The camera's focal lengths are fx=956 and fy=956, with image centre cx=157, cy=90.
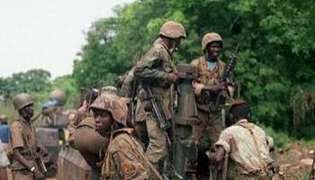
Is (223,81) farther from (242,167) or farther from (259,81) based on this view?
(259,81)

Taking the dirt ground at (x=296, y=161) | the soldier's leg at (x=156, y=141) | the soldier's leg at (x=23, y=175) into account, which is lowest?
the dirt ground at (x=296, y=161)

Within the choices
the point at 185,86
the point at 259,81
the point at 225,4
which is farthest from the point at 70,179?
the point at 225,4

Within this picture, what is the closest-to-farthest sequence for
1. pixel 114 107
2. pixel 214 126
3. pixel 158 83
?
pixel 114 107 → pixel 158 83 → pixel 214 126

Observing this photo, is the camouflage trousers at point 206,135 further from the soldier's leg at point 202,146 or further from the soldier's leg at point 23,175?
the soldier's leg at point 23,175

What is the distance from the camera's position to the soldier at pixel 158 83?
10664mm

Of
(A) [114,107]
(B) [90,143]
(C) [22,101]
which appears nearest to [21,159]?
(C) [22,101]

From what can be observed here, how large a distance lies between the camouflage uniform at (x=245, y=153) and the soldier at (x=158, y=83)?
1.37 metres

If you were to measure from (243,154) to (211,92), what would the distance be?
6.36 feet

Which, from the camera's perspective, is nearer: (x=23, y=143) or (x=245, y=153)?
(x=245, y=153)

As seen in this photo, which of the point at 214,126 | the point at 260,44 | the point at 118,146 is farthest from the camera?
the point at 260,44

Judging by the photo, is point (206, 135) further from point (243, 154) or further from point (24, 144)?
point (24, 144)

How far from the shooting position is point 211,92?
1127 cm

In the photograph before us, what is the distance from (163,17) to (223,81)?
19973mm

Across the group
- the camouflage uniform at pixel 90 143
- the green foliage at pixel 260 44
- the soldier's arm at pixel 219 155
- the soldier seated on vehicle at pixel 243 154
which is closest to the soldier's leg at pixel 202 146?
the soldier seated on vehicle at pixel 243 154
